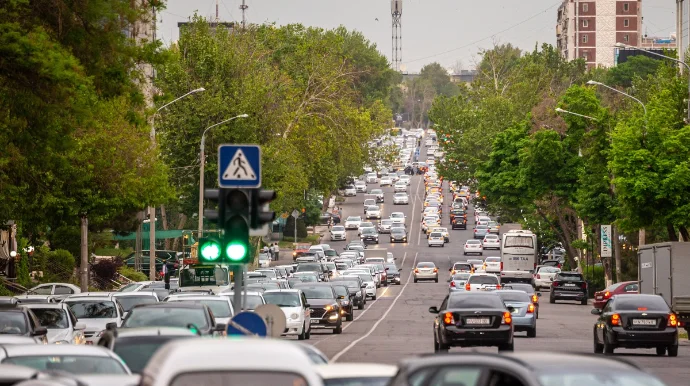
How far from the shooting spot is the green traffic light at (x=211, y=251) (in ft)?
55.2

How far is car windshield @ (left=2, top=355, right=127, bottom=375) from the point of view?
47.0 feet

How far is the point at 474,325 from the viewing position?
2756 cm

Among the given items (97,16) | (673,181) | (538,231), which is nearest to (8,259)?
(673,181)

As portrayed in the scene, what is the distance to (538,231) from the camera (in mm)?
85312

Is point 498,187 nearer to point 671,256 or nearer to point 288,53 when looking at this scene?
point 288,53

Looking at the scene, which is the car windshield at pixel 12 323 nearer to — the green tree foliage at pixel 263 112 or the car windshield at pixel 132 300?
the car windshield at pixel 132 300

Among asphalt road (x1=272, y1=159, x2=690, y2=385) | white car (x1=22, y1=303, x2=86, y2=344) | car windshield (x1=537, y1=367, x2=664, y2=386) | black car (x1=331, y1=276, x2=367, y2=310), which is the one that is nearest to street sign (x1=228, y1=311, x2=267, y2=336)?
asphalt road (x1=272, y1=159, x2=690, y2=385)

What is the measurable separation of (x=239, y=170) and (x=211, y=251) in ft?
4.22

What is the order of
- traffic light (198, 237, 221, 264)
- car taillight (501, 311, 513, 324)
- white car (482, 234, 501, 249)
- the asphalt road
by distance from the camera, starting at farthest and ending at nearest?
1. white car (482, 234, 501, 249)
2. car taillight (501, 311, 513, 324)
3. the asphalt road
4. traffic light (198, 237, 221, 264)

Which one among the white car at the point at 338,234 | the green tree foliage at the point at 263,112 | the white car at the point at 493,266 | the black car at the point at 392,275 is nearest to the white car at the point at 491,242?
the white car at the point at 338,234

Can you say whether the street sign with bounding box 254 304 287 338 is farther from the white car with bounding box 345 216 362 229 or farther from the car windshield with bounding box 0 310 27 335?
the white car with bounding box 345 216 362 229

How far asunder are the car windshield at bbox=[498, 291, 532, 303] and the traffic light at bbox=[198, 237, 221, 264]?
20.8m

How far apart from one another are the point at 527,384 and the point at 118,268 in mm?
56622

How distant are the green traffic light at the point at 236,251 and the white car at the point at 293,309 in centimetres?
1799
